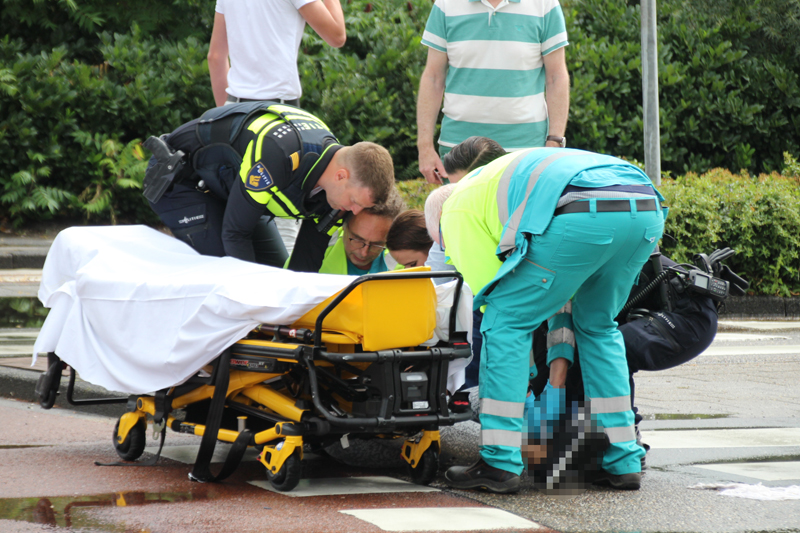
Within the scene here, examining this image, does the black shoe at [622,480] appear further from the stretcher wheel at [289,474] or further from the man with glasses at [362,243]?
the man with glasses at [362,243]

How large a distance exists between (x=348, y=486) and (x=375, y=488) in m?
0.11

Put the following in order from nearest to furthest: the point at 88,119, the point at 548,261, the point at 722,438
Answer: the point at 548,261 → the point at 722,438 → the point at 88,119

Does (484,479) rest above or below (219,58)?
below

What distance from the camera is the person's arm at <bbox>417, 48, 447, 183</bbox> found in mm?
5523

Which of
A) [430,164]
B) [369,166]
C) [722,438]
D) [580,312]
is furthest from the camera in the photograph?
[430,164]

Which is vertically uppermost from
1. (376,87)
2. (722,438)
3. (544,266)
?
(544,266)

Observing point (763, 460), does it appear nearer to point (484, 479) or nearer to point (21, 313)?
point (484, 479)

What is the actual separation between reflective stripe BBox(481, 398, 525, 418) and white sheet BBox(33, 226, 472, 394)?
293 mm

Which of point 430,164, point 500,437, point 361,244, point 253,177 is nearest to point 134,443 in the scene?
point 253,177

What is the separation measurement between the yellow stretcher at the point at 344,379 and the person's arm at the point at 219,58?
258cm

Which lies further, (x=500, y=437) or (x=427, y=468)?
(x=427, y=468)

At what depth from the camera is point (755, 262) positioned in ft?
30.2

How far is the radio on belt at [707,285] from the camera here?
4000mm

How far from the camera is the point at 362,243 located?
15.0 feet
